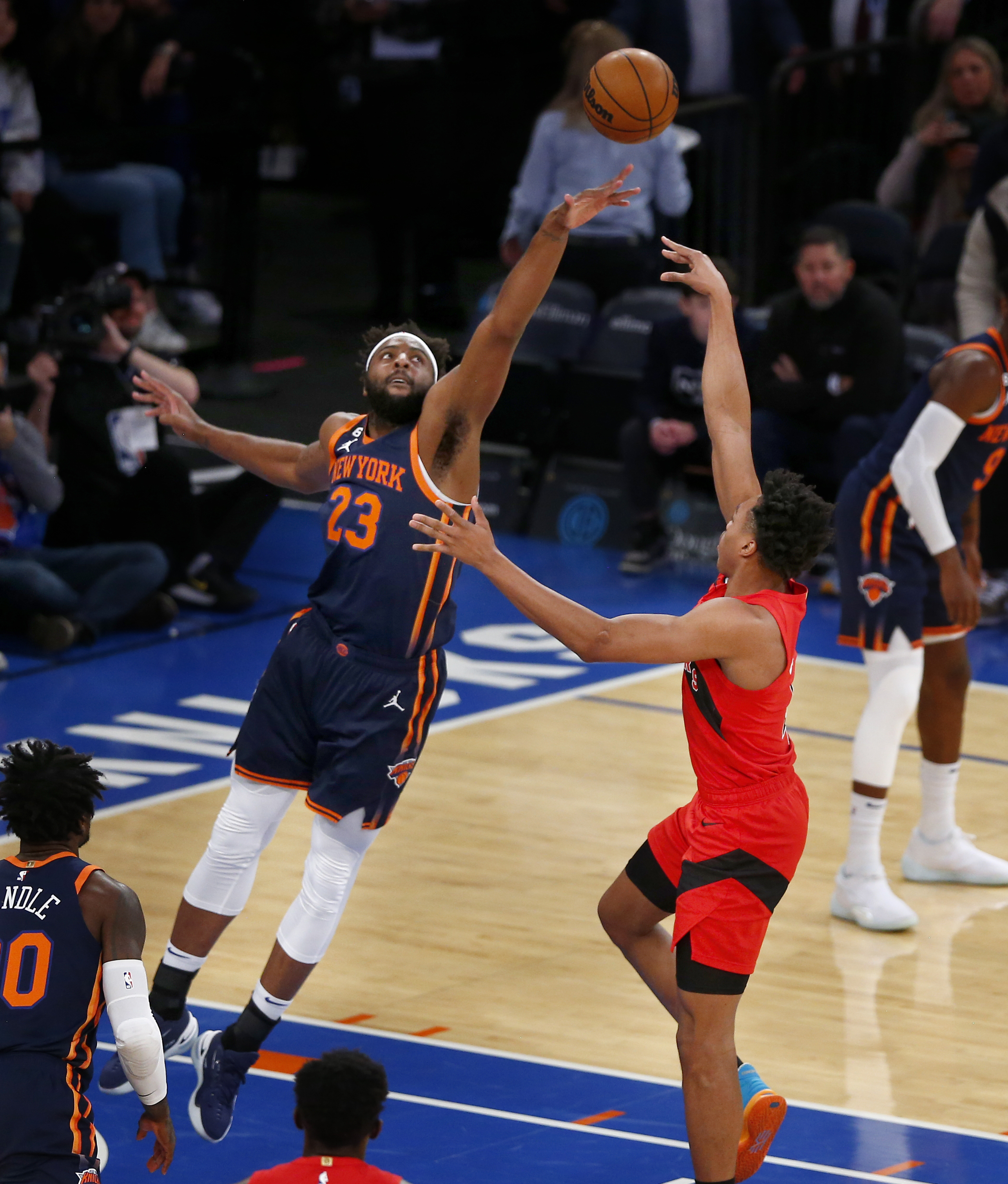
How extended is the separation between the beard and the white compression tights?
1087 mm

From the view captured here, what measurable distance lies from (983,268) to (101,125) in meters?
5.96

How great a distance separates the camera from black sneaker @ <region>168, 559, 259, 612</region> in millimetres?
11086

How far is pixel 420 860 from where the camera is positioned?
778 centimetres

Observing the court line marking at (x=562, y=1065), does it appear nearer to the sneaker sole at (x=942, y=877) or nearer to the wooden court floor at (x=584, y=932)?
the wooden court floor at (x=584, y=932)

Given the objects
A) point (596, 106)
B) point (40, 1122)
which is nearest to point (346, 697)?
point (40, 1122)

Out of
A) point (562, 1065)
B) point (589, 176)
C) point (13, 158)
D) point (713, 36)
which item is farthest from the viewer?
point (713, 36)

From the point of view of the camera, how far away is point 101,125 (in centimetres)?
1389

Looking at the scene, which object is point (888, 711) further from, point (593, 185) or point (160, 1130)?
point (593, 185)

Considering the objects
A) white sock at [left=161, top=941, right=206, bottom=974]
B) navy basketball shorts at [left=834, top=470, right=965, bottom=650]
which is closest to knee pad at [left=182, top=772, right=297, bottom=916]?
white sock at [left=161, top=941, right=206, bottom=974]

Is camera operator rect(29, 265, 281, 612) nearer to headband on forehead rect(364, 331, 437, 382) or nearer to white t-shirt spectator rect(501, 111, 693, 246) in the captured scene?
white t-shirt spectator rect(501, 111, 693, 246)

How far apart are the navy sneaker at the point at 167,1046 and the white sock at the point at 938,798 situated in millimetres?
2949

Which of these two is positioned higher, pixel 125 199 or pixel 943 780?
pixel 125 199

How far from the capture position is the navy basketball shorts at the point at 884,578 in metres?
7.22

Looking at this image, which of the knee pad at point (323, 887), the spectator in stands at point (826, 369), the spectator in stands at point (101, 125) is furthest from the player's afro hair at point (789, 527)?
the spectator in stands at point (101, 125)
